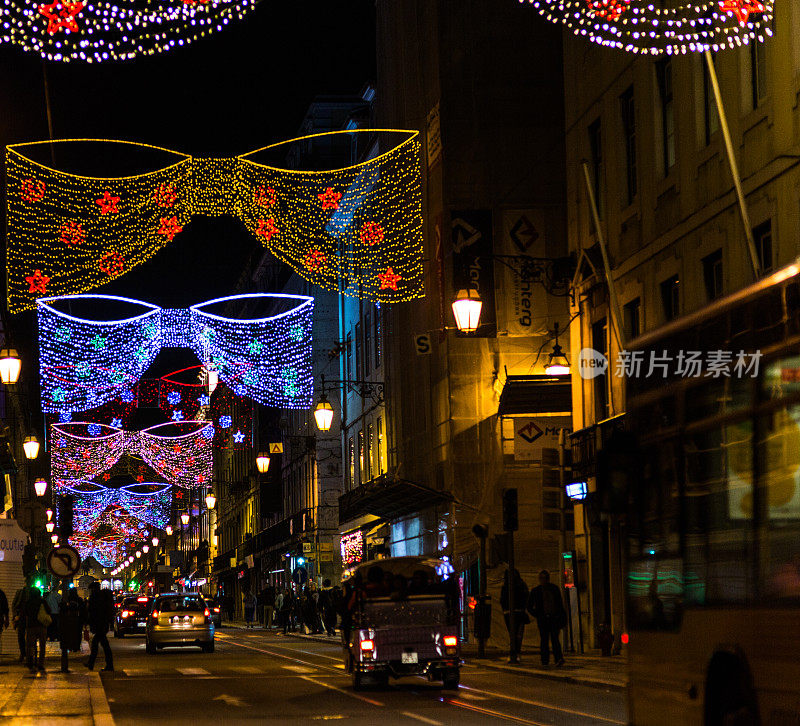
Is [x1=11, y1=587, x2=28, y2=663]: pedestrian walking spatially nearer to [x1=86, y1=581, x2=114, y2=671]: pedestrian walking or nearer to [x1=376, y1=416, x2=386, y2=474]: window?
[x1=86, y1=581, x2=114, y2=671]: pedestrian walking

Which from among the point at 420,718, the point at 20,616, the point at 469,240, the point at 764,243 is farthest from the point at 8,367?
the point at 469,240

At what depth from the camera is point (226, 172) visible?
25.3 m

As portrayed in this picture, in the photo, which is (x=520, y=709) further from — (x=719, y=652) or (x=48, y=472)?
(x=48, y=472)

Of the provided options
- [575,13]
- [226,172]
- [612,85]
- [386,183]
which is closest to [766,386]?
[575,13]

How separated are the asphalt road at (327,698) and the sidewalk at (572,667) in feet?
0.93

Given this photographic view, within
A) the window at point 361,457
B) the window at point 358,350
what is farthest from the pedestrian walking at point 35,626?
the window at point 358,350

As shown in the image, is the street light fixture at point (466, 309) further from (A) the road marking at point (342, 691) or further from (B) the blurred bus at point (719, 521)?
(B) the blurred bus at point (719, 521)

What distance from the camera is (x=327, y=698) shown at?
19.8m

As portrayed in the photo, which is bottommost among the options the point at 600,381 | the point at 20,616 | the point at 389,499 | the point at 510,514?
the point at 20,616

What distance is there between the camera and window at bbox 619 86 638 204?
95.5 feet

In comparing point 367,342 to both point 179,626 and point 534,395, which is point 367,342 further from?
point 534,395

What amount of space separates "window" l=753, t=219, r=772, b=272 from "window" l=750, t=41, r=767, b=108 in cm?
185

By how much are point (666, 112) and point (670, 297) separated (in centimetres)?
343

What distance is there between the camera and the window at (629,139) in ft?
95.5
